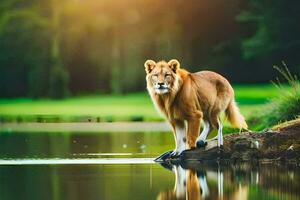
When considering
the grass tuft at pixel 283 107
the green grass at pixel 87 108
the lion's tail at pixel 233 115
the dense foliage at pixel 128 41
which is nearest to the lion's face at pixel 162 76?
the lion's tail at pixel 233 115

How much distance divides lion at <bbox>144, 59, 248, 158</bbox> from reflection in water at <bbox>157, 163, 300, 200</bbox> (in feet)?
0.86

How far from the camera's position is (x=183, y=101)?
9.84 metres

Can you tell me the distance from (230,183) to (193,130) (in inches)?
57.6

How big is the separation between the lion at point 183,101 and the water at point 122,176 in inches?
9.9

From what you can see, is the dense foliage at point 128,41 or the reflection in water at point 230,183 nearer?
the reflection in water at point 230,183

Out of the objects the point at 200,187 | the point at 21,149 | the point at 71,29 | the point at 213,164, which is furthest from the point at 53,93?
the point at 200,187

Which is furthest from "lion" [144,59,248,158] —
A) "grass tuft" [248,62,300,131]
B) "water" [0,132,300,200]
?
"grass tuft" [248,62,300,131]

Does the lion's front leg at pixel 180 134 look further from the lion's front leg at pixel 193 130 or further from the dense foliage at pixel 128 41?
the dense foliage at pixel 128 41

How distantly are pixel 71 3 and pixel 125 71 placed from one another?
5.82 feet

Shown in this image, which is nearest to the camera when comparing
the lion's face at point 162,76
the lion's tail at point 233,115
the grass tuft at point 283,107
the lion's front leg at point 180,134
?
the lion's face at point 162,76

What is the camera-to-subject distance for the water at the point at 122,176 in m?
7.77

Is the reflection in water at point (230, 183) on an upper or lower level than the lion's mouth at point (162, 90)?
lower

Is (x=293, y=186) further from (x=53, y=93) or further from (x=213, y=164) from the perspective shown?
(x=53, y=93)

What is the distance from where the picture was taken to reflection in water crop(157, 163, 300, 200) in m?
7.55
